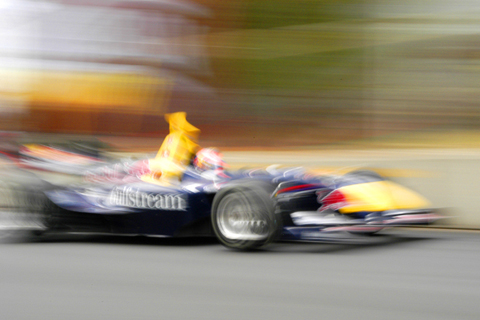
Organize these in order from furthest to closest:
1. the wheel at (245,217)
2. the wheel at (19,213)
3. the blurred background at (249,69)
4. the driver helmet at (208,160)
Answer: the blurred background at (249,69) < the wheel at (19,213) < the driver helmet at (208,160) < the wheel at (245,217)

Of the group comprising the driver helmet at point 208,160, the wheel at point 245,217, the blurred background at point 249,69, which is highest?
the blurred background at point 249,69

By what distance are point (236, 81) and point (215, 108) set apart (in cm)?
56

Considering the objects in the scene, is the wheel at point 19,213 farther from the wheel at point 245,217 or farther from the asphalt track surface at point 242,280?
the wheel at point 245,217

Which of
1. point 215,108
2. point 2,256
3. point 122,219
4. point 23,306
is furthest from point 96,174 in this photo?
point 215,108

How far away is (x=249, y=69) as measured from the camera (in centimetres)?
1064

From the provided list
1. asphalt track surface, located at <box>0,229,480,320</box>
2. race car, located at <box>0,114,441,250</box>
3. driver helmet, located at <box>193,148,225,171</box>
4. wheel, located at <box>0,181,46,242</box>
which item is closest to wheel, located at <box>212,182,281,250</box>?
race car, located at <box>0,114,441,250</box>

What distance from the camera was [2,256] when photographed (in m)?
4.82

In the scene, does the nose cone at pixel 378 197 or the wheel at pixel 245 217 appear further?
the nose cone at pixel 378 197

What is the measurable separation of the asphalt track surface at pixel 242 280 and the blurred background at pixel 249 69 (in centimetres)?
308

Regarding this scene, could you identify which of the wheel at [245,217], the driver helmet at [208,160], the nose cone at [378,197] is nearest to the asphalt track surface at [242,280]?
the wheel at [245,217]

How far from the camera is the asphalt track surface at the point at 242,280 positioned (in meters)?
3.08

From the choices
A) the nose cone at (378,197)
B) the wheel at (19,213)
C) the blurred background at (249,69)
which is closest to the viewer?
the nose cone at (378,197)

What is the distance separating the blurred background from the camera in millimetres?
8273

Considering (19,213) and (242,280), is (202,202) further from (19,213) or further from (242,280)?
(19,213)
